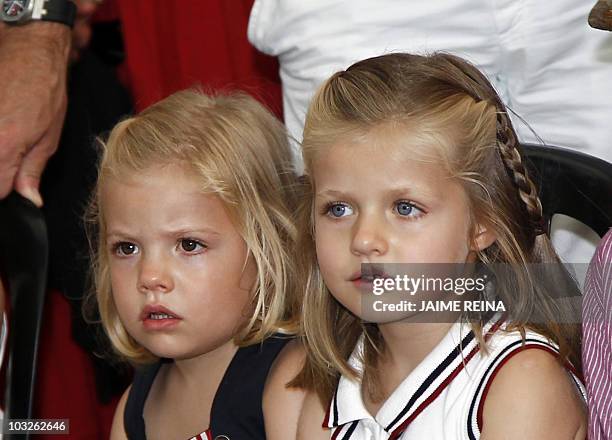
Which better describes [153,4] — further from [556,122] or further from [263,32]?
[556,122]

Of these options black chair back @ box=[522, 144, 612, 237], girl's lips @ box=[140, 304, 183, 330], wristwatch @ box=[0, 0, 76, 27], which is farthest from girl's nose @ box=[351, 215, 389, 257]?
wristwatch @ box=[0, 0, 76, 27]

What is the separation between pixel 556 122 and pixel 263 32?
1.69ft

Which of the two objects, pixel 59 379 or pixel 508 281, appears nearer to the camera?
pixel 508 281

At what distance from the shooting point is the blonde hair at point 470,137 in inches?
56.1

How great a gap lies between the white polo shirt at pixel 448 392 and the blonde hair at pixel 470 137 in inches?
0.9

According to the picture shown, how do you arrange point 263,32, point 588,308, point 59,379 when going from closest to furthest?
point 588,308
point 263,32
point 59,379

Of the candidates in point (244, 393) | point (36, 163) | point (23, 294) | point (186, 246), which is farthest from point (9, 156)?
point (244, 393)

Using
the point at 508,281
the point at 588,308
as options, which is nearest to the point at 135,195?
the point at 508,281

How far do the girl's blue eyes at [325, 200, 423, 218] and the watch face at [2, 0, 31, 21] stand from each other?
2.80 ft

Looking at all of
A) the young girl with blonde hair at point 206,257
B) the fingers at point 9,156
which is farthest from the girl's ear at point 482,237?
the fingers at point 9,156

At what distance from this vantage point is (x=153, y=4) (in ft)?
7.16

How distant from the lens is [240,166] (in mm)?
1703

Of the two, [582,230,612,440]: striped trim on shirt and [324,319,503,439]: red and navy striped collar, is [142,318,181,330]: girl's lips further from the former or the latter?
[582,230,612,440]: striped trim on shirt

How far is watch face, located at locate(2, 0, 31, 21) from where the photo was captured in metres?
2.02
